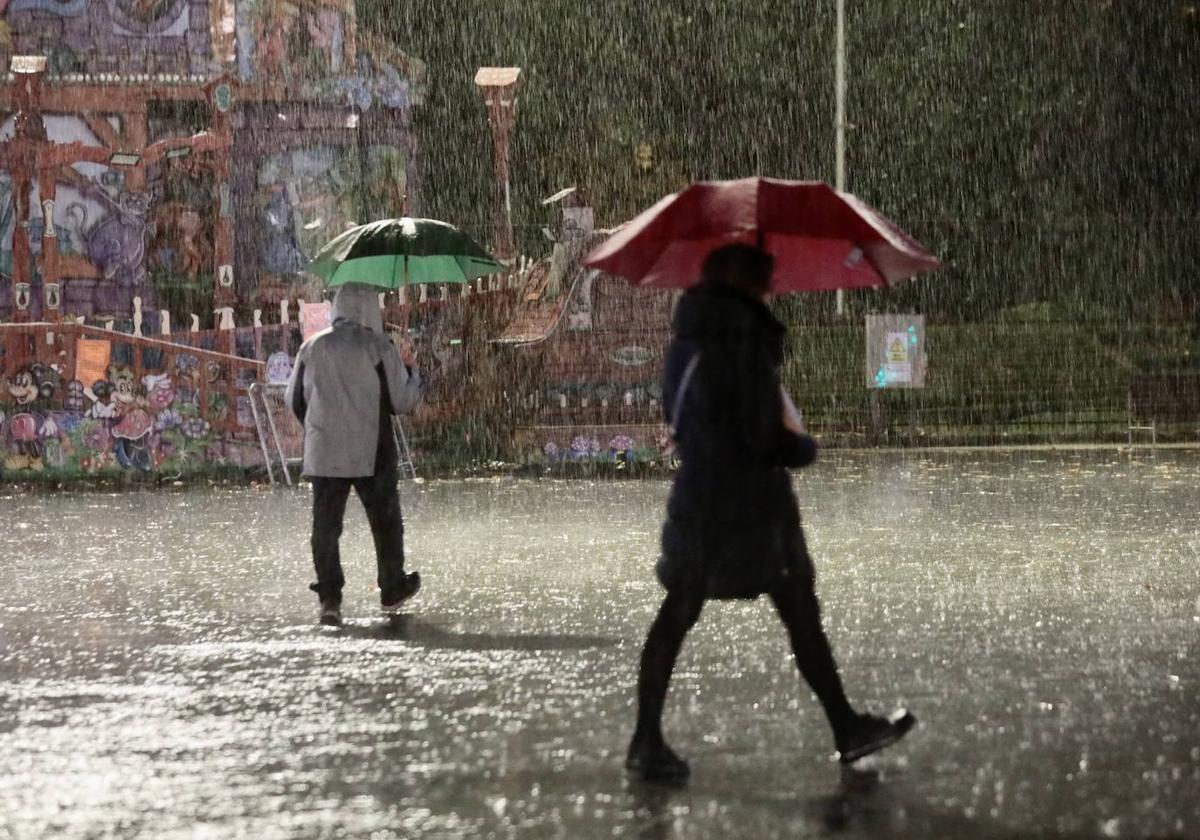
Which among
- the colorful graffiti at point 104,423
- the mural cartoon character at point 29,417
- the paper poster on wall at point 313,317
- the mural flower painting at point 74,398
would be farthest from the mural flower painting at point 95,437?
the paper poster on wall at point 313,317

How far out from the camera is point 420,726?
23.9 ft

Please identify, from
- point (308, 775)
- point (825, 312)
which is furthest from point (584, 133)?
point (308, 775)

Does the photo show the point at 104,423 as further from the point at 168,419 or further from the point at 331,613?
the point at 331,613

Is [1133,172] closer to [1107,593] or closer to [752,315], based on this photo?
[1107,593]

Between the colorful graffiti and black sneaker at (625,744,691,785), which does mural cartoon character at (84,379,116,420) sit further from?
black sneaker at (625,744,691,785)

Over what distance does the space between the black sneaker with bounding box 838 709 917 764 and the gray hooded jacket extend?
175 inches

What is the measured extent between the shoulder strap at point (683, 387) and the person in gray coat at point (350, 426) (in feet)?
13.6

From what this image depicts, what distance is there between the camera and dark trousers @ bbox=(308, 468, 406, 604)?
10352 mm

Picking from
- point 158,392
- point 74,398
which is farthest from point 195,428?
point 74,398

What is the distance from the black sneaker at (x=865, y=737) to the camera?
6426 mm

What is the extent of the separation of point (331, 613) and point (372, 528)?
51 centimetres

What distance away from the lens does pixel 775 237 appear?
7.11 m

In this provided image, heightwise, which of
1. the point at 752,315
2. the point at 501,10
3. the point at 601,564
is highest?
the point at 501,10

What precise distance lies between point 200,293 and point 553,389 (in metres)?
8.88
